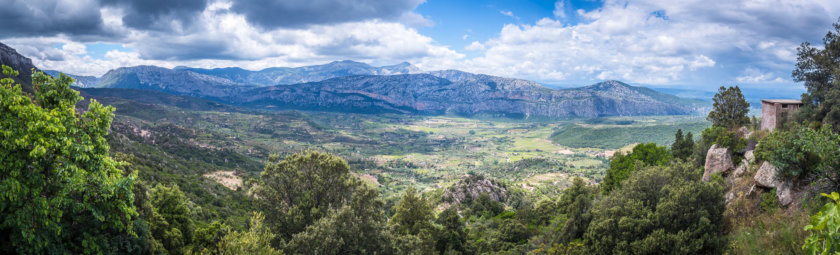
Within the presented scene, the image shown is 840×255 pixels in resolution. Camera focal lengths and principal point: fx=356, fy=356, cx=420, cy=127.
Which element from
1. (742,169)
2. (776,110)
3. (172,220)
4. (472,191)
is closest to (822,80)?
(776,110)

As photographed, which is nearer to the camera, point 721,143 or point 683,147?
point 721,143

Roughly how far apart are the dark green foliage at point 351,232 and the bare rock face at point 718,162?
26.2 meters

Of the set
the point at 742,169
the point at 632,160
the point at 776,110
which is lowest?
the point at 632,160

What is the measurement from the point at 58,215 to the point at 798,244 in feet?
85.0

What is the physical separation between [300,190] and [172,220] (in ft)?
56.6

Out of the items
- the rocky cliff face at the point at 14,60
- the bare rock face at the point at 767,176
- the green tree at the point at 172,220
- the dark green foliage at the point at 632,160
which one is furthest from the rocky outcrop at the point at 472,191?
the rocky cliff face at the point at 14,60

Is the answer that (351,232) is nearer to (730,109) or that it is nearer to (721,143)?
(721,143)

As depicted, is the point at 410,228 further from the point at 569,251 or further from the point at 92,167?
the point at 92,167

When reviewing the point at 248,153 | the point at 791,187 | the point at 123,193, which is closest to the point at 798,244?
the point at 791,187

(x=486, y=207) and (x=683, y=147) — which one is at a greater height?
(x=683, y=147)

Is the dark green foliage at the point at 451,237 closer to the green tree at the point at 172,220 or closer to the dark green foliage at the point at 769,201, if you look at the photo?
the green tree at the point at 172,220

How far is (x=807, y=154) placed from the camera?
59.4ft

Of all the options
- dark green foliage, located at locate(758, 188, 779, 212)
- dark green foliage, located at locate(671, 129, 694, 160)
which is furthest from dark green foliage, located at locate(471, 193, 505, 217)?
dark green foliage, located at locate(758, 188, 779, 212)

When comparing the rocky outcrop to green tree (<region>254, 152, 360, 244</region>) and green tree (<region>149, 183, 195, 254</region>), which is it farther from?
green tree (<region>254, 152, 360, 244</region>)
